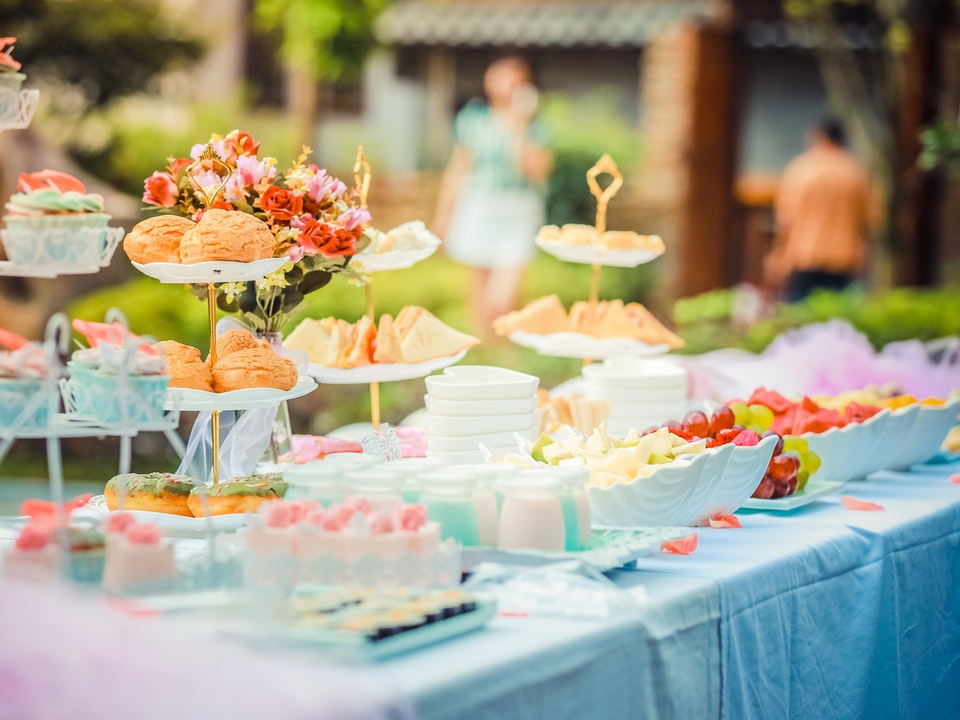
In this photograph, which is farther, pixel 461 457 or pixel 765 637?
pixel 461 457

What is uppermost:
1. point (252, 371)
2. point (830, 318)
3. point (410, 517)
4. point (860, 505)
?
point (252, 371)

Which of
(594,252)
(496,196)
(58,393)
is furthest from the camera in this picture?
(496,196)

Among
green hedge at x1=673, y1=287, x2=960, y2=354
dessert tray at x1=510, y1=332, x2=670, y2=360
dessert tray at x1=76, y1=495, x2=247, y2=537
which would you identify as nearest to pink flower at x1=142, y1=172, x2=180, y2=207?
dessert tray at x1=76, y1=495, x2=247, y2=537

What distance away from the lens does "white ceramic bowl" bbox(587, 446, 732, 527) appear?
2.39 meters

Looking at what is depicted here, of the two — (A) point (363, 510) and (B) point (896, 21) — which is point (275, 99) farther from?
(A) point (363, 510)

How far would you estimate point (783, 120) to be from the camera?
12.2m

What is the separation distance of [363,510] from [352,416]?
6.69 metres

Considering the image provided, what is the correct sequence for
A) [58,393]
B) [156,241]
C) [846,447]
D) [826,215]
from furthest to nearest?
[826,215]
[846,447]
[156,241]
[58,393]

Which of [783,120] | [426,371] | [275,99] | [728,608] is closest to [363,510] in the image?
[728,608]

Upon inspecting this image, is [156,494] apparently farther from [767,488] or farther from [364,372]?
[767,488]

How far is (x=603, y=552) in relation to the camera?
218 centimetres

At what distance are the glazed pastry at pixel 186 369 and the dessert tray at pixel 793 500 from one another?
106 centimetres

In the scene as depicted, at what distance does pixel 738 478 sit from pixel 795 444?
15.3 inches

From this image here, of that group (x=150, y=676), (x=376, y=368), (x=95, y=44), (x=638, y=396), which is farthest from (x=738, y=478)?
(x=95, y=44)
